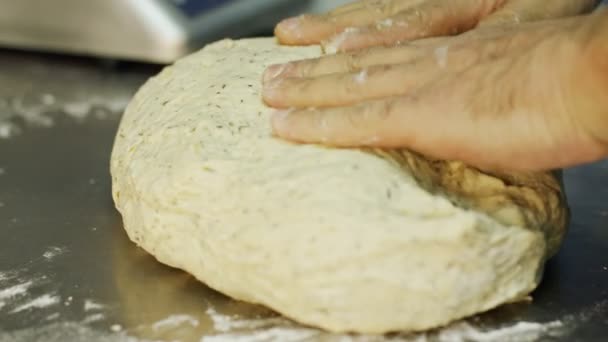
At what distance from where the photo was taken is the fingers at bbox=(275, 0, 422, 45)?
163 cm

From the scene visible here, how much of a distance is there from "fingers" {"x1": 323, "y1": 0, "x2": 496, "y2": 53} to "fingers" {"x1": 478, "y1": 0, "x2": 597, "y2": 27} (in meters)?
0.07

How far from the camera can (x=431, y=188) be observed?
1.26 m

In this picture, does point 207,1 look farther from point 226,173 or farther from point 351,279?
point 351,279

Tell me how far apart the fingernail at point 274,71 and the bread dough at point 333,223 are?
5cm

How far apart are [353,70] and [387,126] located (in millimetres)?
186

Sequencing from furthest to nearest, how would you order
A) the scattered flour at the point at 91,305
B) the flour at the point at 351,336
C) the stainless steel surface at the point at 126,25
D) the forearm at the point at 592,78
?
the stainless steel surface at the point at 126,25 < the scattered flour at the point at 91,305 < the flour at the point at 351,336 < the forearm at the point at 592,78

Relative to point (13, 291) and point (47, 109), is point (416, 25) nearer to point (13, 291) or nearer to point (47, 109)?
point (13, 291)

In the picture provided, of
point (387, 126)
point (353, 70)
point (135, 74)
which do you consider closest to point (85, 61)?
point (135, 74)

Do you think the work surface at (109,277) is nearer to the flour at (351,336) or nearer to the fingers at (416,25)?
the flour at (351,336)

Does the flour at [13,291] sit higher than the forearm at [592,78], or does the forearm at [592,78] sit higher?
the forearm at [592,78]

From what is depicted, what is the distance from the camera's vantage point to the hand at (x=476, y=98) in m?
1.08

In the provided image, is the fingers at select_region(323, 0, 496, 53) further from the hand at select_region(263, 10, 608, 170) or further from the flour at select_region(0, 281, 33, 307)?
the flour at select_region(0, 281, 33, 307)

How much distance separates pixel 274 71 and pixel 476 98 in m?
0.40

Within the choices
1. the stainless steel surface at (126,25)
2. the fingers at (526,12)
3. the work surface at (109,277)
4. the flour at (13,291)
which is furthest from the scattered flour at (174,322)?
the stainless steel surface at (126,25)
